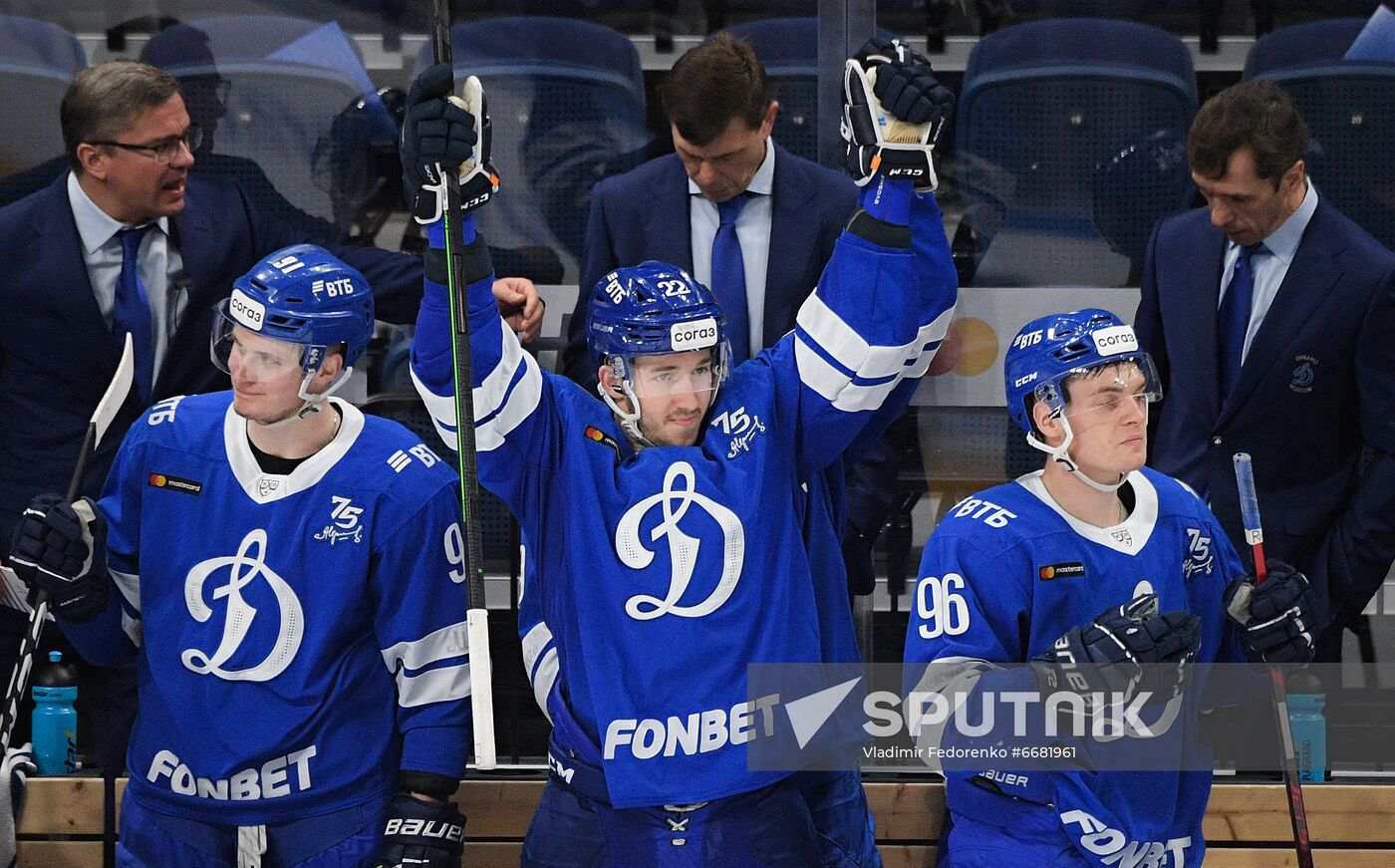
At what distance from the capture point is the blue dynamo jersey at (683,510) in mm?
2570

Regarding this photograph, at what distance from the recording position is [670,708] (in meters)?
2.57

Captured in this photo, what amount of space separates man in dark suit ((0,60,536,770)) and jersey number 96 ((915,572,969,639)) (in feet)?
4.43

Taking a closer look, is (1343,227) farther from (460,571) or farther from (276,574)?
(276,574)

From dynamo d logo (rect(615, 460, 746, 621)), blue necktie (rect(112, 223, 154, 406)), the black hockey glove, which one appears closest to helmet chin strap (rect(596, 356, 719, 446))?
dynamo d logo (rect(615, 460, 746, 621))

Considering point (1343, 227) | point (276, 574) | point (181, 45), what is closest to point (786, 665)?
point (276, 574)

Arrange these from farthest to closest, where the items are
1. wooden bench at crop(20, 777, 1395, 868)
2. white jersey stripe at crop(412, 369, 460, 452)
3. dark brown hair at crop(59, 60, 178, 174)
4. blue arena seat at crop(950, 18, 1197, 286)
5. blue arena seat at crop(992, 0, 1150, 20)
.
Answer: blue arena seat at crop(992, 0, 1150, 20) < blue arena seat at crop(950, 18, 1197, 286) < dark brown hair at crop(59, 60, 178, 174) < wooden bench at crop(20, 777, 1395, 868) < white jersey stripe at crop(412, 369, 460, 452)

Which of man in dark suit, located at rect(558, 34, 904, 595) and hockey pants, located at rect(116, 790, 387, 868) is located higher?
man in dark suit, located at rect(558, 34, 904, 595)

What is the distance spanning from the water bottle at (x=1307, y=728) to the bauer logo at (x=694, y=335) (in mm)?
1533

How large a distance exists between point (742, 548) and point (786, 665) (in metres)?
0.19

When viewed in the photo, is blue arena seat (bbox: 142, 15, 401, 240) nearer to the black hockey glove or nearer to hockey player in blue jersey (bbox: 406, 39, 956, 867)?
hockey player in blue jersey (bbox: 406, 39, 956, 867)

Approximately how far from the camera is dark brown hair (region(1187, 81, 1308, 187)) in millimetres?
3393

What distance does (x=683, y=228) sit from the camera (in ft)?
11.5

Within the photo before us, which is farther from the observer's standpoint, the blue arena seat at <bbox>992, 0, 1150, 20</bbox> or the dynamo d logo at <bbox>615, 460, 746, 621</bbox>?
the blue arena seat at <bbox>992, 0, 1150, 20</bbox>

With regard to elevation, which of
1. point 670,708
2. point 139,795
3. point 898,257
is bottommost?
point 139,795
